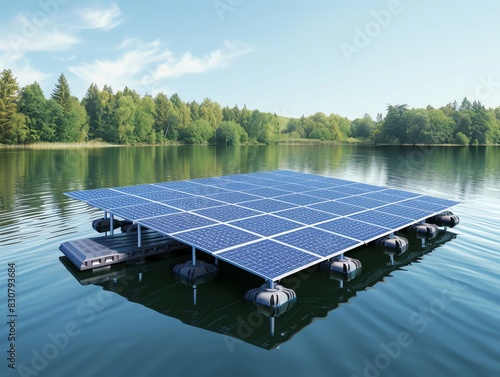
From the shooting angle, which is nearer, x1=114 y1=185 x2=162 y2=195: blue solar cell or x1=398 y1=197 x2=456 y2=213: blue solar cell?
x1=398 y1=197 x2=456 y2=213: blue solar cell

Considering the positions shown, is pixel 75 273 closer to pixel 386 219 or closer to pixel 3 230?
pixel 3 230

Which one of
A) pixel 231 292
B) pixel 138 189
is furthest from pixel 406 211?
pixel 138 189

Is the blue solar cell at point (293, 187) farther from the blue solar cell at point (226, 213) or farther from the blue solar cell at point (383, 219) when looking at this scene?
the blue solar cell at point (226, 213)

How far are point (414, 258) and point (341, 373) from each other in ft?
47.5

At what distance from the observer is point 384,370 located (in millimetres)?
12773

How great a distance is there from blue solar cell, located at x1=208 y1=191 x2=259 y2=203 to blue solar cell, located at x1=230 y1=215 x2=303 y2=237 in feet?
16.1

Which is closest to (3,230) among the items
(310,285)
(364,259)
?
(310,285)

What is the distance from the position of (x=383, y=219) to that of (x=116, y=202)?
18.2 metres

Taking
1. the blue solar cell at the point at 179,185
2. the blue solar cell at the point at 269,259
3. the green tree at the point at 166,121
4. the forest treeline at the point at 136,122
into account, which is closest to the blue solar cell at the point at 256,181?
the blue solar cell at the point at 179,185

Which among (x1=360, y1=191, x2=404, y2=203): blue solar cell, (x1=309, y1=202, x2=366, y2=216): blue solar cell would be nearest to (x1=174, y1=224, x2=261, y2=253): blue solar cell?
(x1=309, y1=202, x2=366, y2=216): blue solar cell

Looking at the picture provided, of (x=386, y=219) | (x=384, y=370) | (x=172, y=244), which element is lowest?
(x=384, y=370)

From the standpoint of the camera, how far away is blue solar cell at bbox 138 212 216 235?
20.7m

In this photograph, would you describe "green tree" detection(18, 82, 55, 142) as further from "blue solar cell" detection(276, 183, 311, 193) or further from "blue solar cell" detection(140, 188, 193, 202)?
"blue solar cell" detection(276, 183, 311, 193)

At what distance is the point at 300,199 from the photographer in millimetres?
29484
